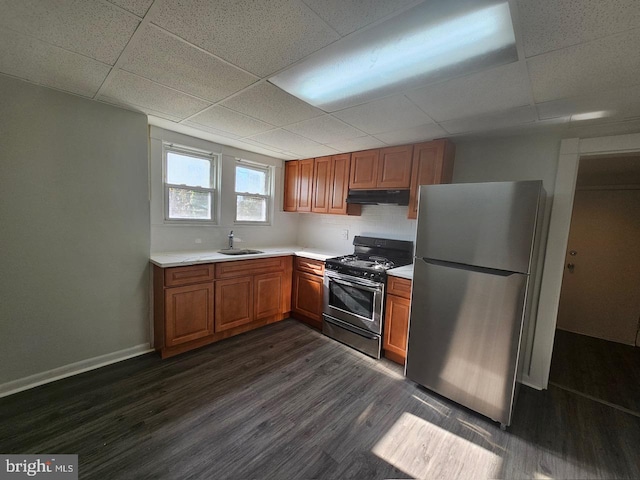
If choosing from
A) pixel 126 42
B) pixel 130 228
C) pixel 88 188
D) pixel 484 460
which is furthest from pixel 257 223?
pixel 484 460

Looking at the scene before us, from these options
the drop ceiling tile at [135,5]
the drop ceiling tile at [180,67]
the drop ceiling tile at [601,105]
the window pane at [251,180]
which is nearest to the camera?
the drop ceiling tile at [135,5]

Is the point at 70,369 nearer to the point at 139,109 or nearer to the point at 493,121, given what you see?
the point at 139,109

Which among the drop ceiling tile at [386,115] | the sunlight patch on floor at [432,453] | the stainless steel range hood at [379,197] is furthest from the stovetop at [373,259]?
the drop ceiling tile at [386,115]

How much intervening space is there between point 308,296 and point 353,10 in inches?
116

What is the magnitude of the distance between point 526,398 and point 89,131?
4.33 m

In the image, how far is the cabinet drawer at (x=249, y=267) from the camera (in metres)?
2.87

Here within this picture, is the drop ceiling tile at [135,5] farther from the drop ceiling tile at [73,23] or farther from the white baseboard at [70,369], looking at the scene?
the white baseboard at [70,369]

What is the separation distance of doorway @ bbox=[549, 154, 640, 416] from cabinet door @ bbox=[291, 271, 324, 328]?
2532 millimetres

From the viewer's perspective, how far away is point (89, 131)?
2176mm

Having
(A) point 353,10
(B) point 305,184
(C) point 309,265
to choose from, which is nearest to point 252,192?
(B) point 305,184

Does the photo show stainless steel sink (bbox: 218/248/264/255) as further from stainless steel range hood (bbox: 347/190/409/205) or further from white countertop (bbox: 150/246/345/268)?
stainless steel range hood (bbox: 347/190/409/205)

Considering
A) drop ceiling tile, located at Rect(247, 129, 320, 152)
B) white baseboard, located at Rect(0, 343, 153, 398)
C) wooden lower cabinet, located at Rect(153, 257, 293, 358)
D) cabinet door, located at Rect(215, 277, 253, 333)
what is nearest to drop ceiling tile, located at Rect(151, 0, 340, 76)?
drop ceiling tile, located at Rect(247, 129, 320, 152)

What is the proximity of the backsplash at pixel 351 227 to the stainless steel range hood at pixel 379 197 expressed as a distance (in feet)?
1.24

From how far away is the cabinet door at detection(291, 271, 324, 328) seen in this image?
3340 millimetres
